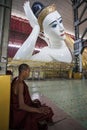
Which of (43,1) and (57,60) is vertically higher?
(43,1)

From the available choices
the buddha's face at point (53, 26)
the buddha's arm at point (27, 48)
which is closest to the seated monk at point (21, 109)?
the buddha's arm at point (27, 48)

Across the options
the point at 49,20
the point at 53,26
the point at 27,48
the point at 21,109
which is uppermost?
the point at 49,20

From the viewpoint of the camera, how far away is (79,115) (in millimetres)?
1889

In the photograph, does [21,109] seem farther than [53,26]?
No

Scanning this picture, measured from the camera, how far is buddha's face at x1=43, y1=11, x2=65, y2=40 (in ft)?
34.7

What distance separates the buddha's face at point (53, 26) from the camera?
10.6 m

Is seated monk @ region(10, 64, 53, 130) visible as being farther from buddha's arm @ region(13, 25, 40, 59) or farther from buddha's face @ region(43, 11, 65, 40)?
buddha's face @ region(43, 11, 65, 40)

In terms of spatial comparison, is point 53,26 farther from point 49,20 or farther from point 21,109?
point 21,109

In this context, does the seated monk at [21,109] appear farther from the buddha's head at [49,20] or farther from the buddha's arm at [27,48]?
the buddha's head at [49,20]

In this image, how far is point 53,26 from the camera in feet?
35.3

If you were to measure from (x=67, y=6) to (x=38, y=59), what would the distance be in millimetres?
6019

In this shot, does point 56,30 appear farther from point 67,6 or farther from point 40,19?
point 67,6

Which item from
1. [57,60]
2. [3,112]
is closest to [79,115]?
[3,112]

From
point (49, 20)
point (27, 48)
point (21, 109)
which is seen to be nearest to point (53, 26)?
point (49, 20)
